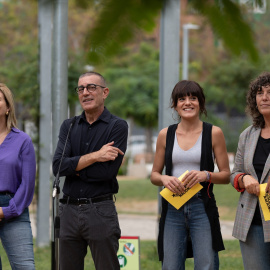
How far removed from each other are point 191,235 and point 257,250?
401 millimetres

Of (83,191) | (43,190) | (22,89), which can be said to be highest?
(22,89)

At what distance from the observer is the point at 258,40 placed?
1.28 meters

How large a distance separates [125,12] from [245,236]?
2.46 metres

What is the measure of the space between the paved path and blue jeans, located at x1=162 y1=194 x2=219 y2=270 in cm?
491

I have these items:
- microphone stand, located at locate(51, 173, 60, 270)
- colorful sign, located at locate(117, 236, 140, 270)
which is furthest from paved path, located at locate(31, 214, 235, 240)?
microphone stand, located at locate(51, 173, 60, 270)

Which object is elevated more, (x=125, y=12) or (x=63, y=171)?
(x=125, y=12)

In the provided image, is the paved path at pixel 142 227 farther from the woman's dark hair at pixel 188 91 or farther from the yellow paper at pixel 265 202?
the yellow paper at pixel 265 202

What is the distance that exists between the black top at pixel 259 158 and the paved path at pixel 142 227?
16.7 feet

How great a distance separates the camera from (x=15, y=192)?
12.3 ft

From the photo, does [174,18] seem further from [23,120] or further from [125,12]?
[23,120]

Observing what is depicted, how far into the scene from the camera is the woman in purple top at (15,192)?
368 cm

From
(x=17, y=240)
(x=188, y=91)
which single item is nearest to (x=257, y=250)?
(x=188, y=91)

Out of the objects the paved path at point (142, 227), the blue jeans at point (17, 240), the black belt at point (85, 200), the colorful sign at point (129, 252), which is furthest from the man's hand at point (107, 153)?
the paved path at point (142, 227)

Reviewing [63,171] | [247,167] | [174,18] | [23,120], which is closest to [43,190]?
[23,120]
